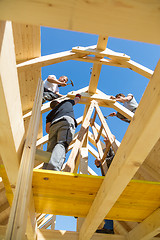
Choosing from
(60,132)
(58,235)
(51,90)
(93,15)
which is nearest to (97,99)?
(51,90)

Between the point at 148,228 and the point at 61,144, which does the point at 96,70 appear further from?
the point at 148,228

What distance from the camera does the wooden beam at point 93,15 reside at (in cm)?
62

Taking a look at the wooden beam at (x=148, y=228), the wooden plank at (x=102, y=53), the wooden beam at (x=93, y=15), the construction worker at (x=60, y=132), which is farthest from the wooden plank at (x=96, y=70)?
the wooden beam at (x=93, y=15)

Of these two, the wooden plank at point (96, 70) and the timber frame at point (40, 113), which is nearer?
the timber frame at point (40, 113)

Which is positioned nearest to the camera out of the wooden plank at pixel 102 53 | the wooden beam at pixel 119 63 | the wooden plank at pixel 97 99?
the wooden beam at pixel 119 63

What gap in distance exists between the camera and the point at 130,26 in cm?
67

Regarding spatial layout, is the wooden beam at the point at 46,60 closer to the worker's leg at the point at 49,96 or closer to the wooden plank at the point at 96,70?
the wooden plank at the point at 96,70

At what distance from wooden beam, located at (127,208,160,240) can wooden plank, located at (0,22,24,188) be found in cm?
160

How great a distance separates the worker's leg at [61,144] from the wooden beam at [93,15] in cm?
153

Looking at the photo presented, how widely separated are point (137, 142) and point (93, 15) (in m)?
0.65

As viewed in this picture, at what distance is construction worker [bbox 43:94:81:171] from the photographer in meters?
2.07

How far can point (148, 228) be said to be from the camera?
2.17m

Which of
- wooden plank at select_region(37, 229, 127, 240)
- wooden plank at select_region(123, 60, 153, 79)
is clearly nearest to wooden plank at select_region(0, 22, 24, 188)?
wooden plank at select_region(37, 229, 127, 240)

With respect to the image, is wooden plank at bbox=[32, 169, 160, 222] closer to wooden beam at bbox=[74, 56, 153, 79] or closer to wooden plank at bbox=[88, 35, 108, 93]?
wooden beam at bbox=[74, 56, 153, 79]
